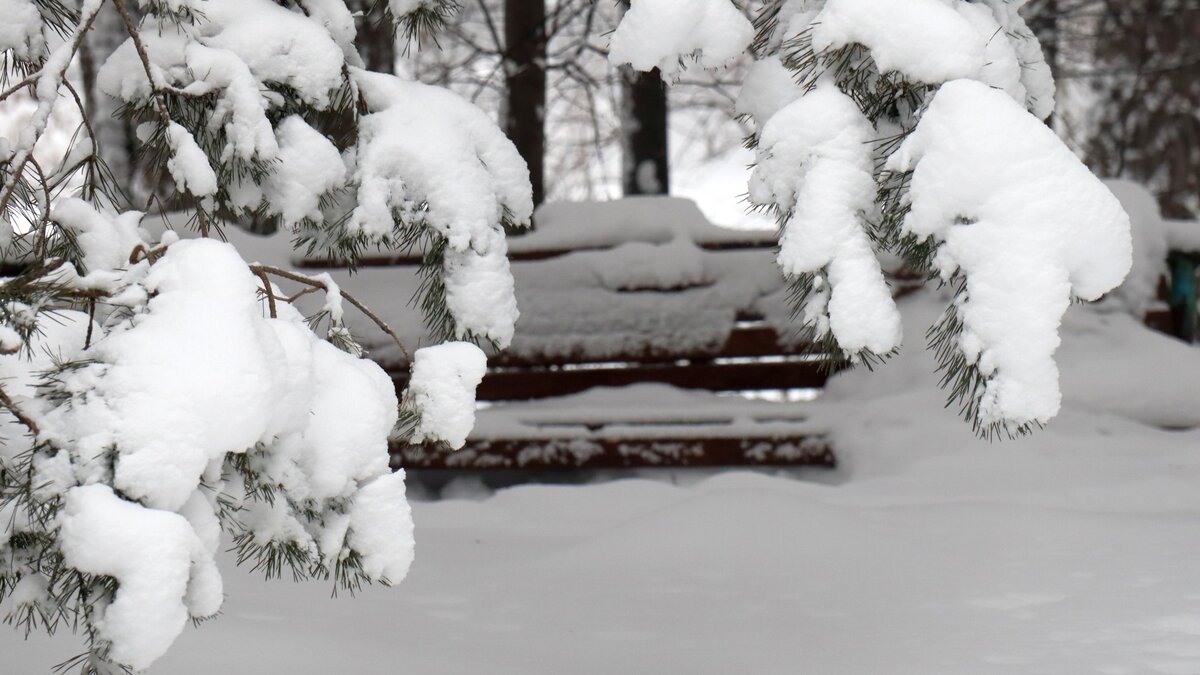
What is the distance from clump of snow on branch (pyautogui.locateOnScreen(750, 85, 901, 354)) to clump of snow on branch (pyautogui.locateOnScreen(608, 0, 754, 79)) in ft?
0.71

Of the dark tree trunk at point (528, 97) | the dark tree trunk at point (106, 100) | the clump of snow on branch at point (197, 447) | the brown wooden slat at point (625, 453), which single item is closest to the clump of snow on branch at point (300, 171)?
the clump of snow on branch at point (197, 447)

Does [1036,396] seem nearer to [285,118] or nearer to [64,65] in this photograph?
[285,118]

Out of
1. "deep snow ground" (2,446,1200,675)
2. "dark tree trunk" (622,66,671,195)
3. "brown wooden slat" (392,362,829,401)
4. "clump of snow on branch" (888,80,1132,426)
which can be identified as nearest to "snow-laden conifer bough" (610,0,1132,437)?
"clump of snow on branch" (888,80,1132,426)

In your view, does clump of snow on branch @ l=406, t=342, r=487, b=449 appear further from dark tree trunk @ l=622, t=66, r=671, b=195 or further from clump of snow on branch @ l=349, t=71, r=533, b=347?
dark tree trunk @ l=622, t=66, r=671, b=195

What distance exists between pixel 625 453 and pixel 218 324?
396 centimetres

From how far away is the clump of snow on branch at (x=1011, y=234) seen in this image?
6.53 feet

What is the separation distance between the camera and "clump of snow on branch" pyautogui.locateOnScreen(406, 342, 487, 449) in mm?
2225

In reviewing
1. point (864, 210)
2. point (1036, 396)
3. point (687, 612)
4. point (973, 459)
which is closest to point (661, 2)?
point (864, 210)

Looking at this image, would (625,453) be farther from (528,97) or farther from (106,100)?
(106,100)

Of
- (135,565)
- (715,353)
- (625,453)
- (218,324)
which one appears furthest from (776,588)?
(135,565)

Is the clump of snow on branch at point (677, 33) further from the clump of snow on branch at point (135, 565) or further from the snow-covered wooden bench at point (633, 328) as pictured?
the snow-covered wooden bench at point (633, 328)

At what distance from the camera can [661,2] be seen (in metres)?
2.33

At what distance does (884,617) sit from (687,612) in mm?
580

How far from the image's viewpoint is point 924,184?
2.09 meters
